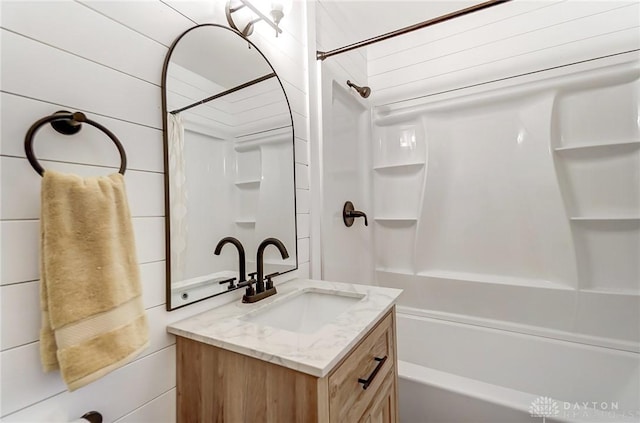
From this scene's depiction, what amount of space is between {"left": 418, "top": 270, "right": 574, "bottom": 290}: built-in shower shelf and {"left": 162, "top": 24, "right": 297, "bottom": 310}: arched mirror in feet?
4.01

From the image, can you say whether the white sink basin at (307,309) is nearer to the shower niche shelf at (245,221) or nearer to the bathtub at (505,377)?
the shower niche shelf at (245,221)

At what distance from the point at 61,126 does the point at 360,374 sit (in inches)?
37.9

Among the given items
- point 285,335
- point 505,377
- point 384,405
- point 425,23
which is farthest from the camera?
point 505,377

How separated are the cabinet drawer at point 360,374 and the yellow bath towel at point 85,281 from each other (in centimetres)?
47

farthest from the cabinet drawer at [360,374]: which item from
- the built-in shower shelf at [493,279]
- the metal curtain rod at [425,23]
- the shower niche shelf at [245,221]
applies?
the metal curtain rod at [425,23]

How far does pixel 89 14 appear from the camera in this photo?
0.68 metres

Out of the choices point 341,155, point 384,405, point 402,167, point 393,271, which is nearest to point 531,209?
point 402,167

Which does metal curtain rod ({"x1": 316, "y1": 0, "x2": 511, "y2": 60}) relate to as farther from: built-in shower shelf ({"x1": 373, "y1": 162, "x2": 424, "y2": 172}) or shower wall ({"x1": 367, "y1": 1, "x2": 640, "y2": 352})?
built-in shower shelf ({"x1": 373, "y1": 162, "x2": 424, "y2": 172})

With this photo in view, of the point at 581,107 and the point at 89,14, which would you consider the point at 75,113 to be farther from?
the point at 581,107

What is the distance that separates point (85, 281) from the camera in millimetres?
566

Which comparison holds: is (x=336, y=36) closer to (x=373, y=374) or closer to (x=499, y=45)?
(x=499, y=45)

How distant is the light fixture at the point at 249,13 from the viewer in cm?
109

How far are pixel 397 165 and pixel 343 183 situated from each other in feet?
1.83

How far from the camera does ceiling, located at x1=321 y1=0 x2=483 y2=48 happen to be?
189 centimetres
